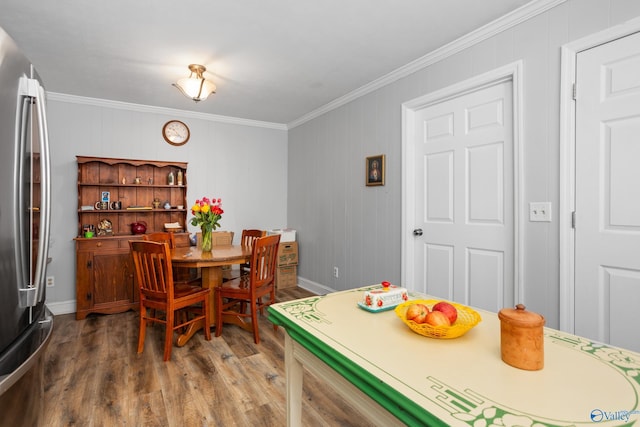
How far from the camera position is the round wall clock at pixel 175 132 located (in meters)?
4.21

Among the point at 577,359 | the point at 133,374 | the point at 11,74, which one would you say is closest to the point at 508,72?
the point at 577,359

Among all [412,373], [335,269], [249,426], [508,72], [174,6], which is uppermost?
[174,6]

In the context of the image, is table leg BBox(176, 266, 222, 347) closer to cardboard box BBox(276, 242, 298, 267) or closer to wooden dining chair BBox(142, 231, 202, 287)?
wooden dining chair BBox(142, 231, 202, 287)

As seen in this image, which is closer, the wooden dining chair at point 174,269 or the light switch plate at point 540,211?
the light switch plate at point 540,211

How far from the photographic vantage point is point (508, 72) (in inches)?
88.2

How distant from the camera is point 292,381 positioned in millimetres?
1312

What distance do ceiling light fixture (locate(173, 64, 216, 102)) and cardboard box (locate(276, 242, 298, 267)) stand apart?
2.29 meters

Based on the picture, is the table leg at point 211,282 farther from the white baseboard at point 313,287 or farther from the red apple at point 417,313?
the red apple at point 417,313

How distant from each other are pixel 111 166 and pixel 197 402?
3157 millimetres

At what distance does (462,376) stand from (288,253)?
12.9ft

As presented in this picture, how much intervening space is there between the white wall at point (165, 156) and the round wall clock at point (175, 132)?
2.3 inches

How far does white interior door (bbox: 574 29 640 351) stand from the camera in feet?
5.74

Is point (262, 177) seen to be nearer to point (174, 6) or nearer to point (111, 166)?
point (111, 166)

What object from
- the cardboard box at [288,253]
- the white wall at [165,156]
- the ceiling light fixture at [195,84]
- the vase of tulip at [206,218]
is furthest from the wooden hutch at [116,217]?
the ceiling light fixture at [195,84]
